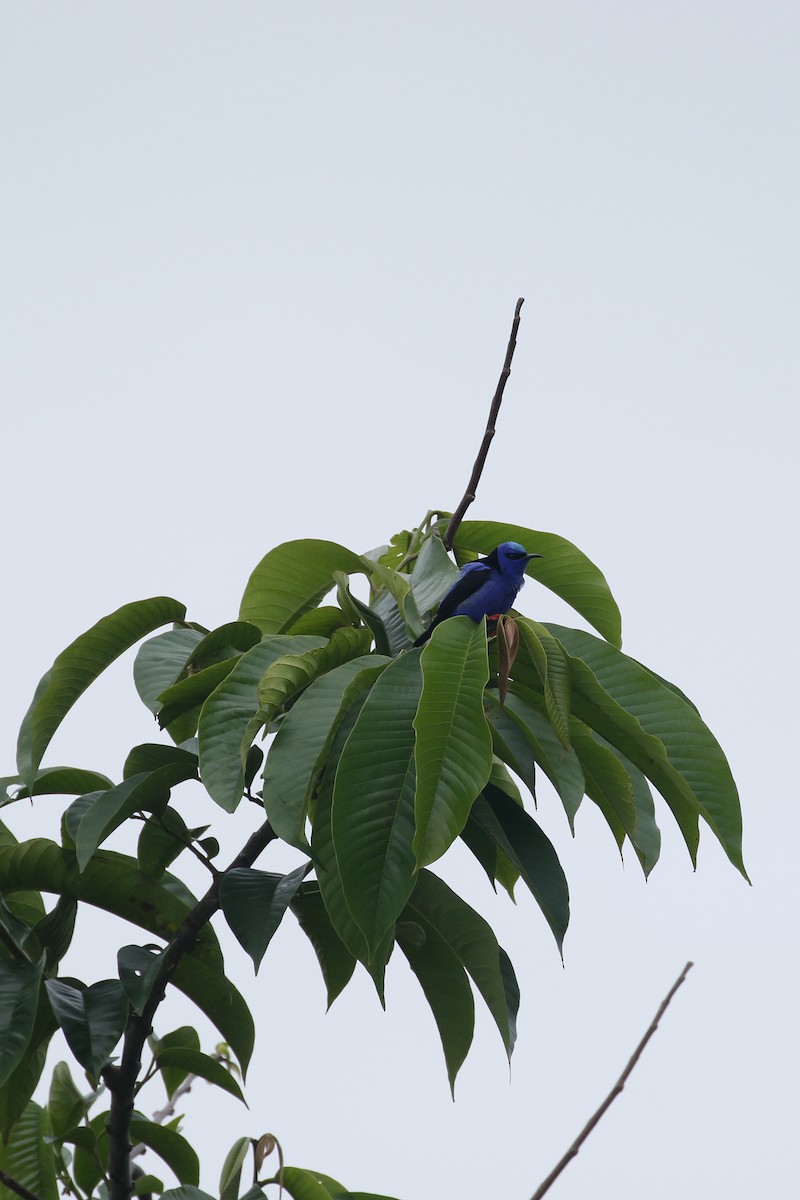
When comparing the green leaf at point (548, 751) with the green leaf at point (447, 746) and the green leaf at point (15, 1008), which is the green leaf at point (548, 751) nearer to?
the green leaf at point (447, 746)

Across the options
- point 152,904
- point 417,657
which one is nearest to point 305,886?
point 152,904

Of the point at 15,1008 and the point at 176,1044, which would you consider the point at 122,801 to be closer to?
the point at 15,1008

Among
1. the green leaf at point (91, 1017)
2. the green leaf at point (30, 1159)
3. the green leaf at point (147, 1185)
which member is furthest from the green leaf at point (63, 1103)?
the green leaf at point (91, 1017)

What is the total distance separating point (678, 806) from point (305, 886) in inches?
27.5

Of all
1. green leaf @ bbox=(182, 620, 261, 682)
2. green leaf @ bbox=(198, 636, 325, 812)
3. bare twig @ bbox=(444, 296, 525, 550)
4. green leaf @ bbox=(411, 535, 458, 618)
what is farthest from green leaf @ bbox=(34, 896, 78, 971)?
bare twig @ bbox=(444, 296, 525, 550)

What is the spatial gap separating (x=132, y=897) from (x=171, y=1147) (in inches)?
23.0

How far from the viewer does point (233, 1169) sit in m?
2.28

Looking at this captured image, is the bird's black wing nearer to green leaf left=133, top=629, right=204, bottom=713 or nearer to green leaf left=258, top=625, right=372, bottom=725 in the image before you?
green leaf left=258, top=625, right=372, bottom=725

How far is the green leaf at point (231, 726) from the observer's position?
1.69m

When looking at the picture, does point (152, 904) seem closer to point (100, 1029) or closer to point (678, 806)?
point (100, 1029)

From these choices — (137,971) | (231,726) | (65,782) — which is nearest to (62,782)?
(65,782)

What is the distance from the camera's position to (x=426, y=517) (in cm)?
238

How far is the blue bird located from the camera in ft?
6.53

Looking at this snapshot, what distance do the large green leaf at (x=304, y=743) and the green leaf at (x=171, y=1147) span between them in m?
1.01
